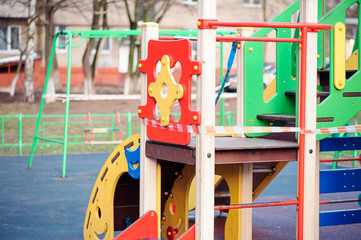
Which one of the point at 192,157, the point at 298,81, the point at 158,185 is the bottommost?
the point at 158,185

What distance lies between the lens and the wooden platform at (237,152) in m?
4.63

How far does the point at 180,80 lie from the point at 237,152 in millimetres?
670

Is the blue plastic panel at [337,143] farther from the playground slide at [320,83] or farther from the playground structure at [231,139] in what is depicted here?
the playground slide at [320,83]

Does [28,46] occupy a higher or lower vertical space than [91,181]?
higher

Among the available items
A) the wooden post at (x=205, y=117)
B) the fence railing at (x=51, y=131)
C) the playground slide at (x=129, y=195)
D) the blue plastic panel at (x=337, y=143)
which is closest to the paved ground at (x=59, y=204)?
the playground slide at (x=129, y=195)

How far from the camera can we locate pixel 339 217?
6074mm

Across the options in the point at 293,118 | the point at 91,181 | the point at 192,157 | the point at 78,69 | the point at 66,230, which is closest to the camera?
the point at 192,157

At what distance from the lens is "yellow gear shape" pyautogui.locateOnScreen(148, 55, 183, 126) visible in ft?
15.4

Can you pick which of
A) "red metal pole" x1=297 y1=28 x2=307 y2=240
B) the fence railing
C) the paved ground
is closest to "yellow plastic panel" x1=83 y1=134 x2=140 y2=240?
the paved ground

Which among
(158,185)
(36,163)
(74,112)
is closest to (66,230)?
(158,185)

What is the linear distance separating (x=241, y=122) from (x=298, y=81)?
0.86 metres

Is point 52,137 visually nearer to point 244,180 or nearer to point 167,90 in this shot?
point 244,180

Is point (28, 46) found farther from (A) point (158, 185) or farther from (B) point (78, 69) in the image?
(A) point (158, 185)

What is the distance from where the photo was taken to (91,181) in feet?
34.6
